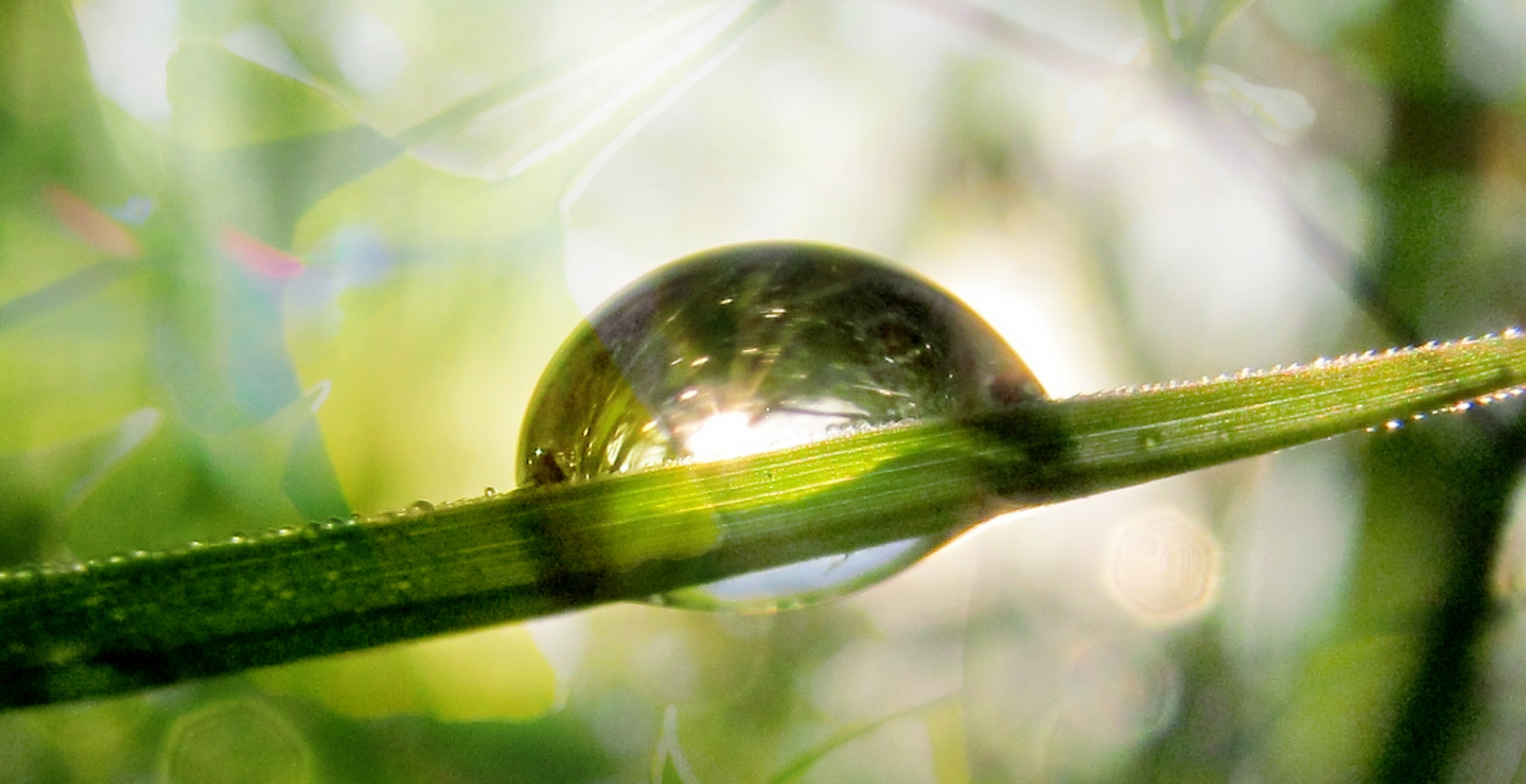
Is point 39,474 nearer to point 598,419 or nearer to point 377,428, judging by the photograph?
point 377,428

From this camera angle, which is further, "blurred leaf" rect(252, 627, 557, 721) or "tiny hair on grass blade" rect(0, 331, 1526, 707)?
"blurred leaf" rect(252, 627, 557, 721)

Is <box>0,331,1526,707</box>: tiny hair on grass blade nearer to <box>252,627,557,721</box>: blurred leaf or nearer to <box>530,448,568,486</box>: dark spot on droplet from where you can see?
<box>530,448,568,486</box>: dark spot on droplet

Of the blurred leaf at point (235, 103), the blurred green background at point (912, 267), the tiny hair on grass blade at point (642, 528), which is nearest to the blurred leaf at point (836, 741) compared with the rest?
the blurred green background at point (912, 267)

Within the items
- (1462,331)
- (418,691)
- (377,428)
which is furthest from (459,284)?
(1462,331)

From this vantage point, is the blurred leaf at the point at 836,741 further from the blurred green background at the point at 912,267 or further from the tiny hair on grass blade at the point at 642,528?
the tiny hair on grass blade at the point at 642,528

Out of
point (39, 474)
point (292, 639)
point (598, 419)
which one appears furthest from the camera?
point (39, 474)

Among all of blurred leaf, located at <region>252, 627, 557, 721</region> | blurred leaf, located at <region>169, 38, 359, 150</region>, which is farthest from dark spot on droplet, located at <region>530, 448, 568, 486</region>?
blurred leaf, located at <region>169, 38, 359, 150</region>

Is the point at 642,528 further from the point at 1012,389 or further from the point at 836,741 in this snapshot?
the point at 836,741
